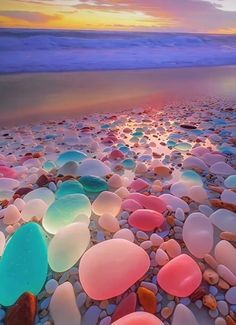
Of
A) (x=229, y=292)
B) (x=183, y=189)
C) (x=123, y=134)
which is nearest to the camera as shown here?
(x=229, y=292)

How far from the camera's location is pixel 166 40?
823 cm

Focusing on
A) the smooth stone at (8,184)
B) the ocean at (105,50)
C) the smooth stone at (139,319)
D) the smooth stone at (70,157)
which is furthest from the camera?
the ocean at (105,50)

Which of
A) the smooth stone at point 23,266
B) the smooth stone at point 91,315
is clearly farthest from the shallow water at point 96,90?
the smooth stone at point 91,315

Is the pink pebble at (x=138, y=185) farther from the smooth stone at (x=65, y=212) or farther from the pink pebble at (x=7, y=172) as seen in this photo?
the pink pebble at (x=7, y=172)

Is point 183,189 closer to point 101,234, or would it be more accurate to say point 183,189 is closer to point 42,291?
point 101,234

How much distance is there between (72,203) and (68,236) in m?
0.16

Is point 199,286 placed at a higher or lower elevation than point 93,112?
higher

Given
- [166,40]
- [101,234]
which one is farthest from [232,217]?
[166,40]

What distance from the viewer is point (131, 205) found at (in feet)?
3.16

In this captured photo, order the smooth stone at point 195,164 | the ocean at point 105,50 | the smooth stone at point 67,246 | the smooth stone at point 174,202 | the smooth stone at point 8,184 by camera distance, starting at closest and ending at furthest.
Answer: the smooth stone at point 67,246 → the smooth stone at point 174,202 → the smooth stone at point 8,184 → the smooth stone at point 195,164 → the ocean at point 105,50

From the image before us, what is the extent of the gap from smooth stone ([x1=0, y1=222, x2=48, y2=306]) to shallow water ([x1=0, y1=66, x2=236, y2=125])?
1.83 m

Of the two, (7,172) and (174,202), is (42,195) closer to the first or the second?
(7,172)

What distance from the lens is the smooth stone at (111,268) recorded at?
2.16 ft

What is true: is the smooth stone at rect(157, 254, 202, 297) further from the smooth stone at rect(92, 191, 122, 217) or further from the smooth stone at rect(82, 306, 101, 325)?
the smooth stone at rect(92, 191, 122, 217)
